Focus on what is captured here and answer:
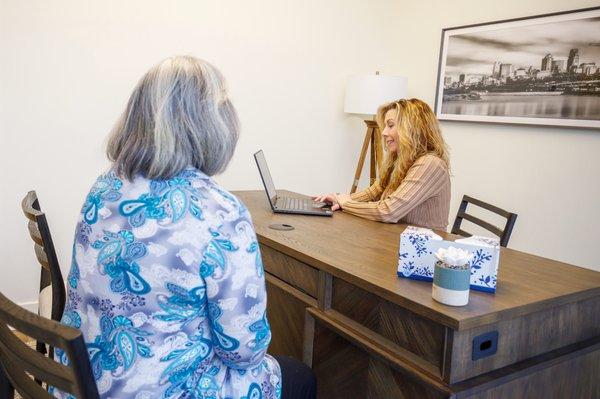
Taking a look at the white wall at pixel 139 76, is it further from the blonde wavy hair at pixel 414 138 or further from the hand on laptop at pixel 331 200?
the blonde wavy hair at pixel 414 138

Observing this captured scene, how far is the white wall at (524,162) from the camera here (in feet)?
9.19

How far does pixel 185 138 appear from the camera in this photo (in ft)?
3.36

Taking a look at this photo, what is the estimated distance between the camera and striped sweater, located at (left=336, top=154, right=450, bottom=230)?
2.11 meters

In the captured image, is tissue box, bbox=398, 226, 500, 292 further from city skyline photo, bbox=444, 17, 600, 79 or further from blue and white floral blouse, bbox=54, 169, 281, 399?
city skyline photo, bbox=444, 17, 600, 79

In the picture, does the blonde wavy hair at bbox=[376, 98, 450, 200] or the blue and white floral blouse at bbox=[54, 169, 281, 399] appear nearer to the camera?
the blue and white floral blouse at bbox=[54, 169, 281, 399]

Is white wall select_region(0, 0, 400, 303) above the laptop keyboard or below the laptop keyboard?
above

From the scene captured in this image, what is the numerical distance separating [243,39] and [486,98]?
1.55m

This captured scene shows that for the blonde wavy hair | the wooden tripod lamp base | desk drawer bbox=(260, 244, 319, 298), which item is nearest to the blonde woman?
the blonde wavy hair

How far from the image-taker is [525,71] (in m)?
3.03

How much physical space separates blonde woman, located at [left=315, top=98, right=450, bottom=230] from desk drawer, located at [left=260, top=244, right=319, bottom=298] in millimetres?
533

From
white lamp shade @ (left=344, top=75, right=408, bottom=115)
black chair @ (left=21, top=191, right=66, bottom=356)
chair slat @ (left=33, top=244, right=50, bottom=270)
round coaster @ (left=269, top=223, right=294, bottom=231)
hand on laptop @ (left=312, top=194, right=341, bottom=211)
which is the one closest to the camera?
black chair @ (left=21, top=191, right=66, bottom=356)

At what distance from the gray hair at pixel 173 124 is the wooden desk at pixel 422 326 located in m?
0.56

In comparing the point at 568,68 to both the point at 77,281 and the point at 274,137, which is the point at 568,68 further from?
the point at 77,281

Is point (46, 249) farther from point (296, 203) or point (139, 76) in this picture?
point (139, 76)
